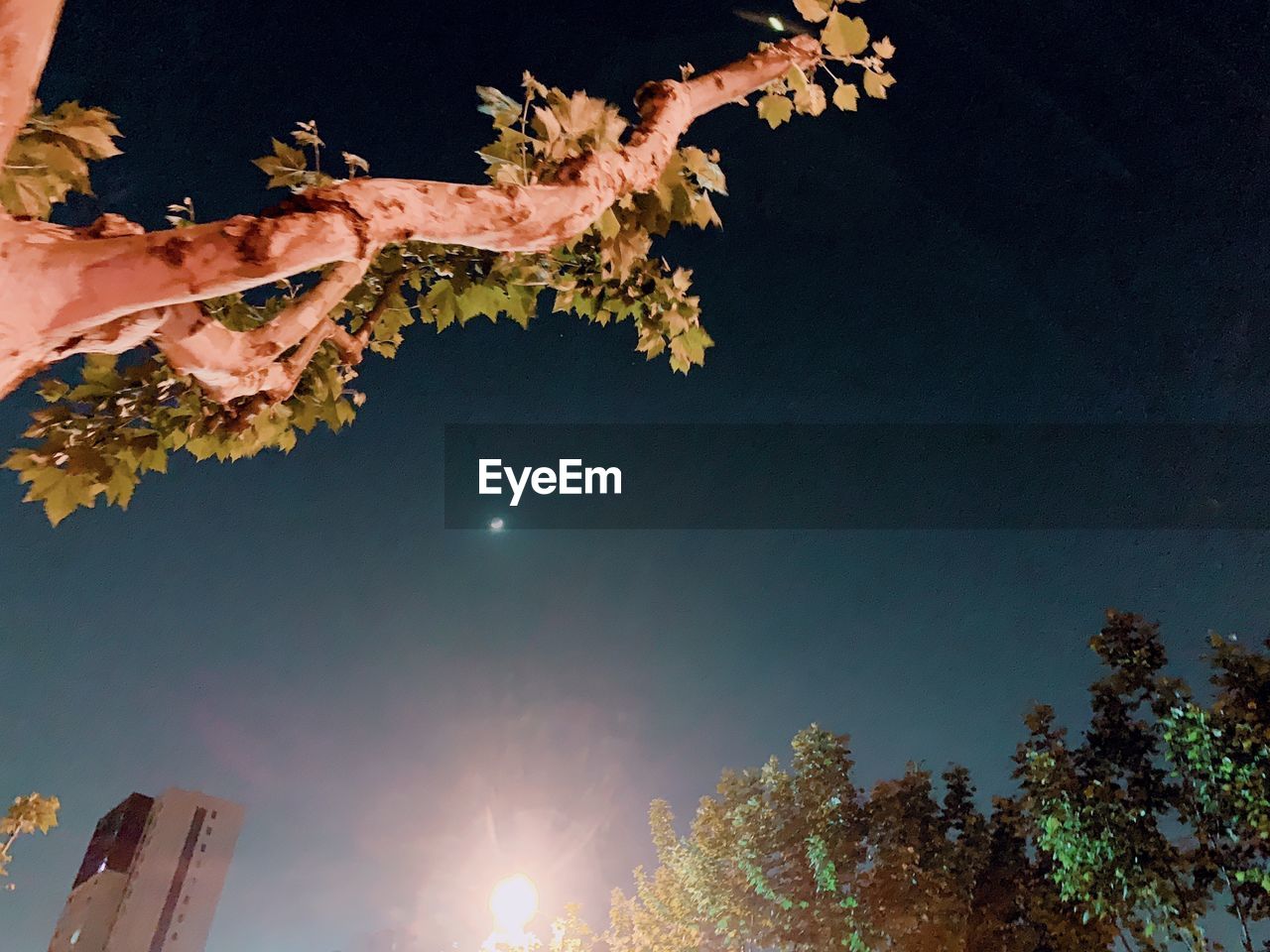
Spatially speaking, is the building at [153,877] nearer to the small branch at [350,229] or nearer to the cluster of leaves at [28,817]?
the cluster of leaves at [28,817]

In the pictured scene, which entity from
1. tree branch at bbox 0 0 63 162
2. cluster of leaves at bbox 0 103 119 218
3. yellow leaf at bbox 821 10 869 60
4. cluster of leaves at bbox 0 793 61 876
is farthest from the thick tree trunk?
cluster of leaves at bbox 0 793 61 876

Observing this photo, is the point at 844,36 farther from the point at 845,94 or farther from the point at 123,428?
the point at 123,428

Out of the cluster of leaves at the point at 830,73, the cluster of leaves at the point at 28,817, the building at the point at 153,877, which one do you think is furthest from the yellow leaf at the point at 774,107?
the building at the point at 153,877

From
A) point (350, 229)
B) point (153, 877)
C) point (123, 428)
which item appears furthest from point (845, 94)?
point (153, 877)

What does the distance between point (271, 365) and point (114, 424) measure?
1283 mm

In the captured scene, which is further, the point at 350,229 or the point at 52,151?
the point at 52,151

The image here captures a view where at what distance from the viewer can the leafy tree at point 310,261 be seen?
179cm

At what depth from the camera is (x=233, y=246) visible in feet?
6.32

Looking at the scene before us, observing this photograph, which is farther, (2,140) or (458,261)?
(458,261)

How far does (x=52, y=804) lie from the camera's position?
12.8 metres

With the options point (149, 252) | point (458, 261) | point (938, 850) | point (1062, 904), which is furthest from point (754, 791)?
point (149, 252)

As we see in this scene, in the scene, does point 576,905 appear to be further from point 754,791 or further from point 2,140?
point 2,140

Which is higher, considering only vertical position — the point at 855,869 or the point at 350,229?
the point at 855,869

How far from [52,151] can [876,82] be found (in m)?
3.94
